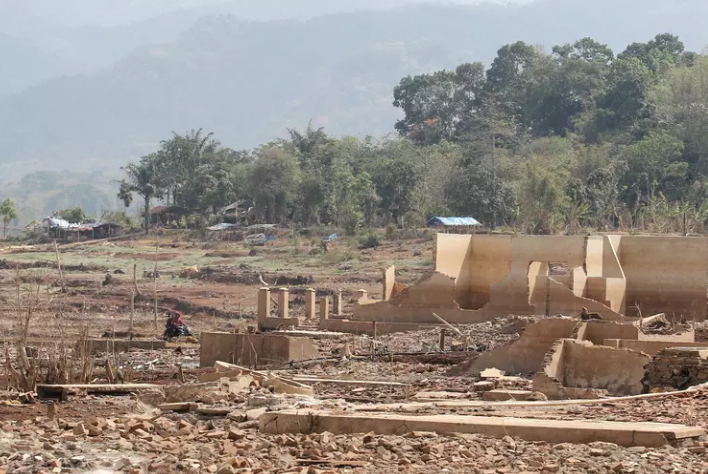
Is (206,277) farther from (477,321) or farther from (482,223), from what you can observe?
(477,321)

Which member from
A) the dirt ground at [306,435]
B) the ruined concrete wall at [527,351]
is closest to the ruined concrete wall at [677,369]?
the dirt ground at [306,435]

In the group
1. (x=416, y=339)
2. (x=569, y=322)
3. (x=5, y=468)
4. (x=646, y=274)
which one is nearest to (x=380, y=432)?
(x=5, y=468)

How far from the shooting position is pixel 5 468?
11.1 metres

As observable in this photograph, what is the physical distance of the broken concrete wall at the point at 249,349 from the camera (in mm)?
21984

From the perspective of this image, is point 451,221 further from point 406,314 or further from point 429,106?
point 429,106

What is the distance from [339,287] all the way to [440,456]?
1120 inches

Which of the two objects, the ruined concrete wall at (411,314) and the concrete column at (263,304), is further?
the concrete column at (263,304)

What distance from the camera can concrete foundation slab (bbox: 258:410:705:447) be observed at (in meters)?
11.6

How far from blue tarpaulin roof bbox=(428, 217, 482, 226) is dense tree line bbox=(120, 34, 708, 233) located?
1629 millimetres

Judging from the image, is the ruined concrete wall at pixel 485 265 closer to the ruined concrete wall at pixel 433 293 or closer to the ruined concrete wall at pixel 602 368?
the ruined concrete wall at pixel 433 293

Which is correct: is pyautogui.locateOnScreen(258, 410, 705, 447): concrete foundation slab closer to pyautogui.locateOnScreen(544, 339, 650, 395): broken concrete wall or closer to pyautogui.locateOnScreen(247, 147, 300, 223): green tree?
pyautogui.locateOnScreen(544, 339, 650, 395): broken concrete wall

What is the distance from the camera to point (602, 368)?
17.6 m

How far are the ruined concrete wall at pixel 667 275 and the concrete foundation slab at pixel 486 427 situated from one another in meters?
14.2

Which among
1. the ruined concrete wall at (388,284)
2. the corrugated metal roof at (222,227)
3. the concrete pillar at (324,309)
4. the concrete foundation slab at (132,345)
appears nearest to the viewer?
the concrete foundation slab at (132,345)
